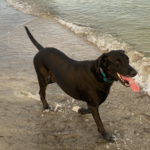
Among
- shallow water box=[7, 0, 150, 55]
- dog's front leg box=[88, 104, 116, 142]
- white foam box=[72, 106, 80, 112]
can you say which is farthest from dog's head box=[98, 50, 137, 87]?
shallow water box=[7, 0, 150, 55]

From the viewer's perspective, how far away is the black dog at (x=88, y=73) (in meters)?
2.53

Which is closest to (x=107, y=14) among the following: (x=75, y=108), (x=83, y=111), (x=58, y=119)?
(x=75, y=108)

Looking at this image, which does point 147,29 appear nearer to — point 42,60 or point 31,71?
point 31,71

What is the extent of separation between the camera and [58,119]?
345cm

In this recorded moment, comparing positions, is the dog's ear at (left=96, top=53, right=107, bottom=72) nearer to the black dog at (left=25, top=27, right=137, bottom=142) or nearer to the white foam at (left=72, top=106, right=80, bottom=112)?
the black dog at (left=25, top=27, right=137, bottom=142)

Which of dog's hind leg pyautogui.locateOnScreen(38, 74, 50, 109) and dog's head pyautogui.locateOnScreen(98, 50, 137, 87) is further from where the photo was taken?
A: dog's hind leg pyautogui.locateOnScreen(38, 74, 50, 109)

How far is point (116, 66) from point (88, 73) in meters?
0.43

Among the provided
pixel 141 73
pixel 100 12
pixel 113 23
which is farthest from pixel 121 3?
pixel 141 73

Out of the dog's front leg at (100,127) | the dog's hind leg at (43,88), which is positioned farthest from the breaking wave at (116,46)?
the dog's hind leg at (43,88)

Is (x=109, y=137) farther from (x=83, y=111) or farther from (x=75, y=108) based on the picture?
(x=75, y=108)

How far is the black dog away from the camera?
2.53m

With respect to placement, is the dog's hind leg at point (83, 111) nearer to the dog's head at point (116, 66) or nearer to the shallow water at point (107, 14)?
the dog's head at point (116, 66)

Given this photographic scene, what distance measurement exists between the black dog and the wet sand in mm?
245

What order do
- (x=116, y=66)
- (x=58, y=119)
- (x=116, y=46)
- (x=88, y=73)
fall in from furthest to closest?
(x=116, y=46) → (x=58, y=119) → (x=88, y=73) → (x=116, y=66)
